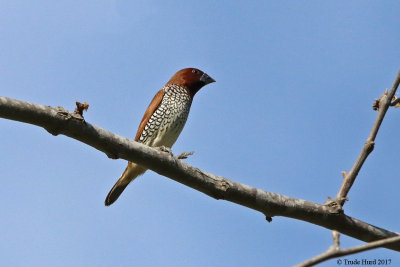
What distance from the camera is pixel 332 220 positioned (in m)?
4.00

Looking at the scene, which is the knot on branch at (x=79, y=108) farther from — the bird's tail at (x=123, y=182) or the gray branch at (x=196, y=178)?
the bird's tail at (x=123, y=182)

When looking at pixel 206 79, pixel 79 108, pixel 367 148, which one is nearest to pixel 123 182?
pixel 206 79

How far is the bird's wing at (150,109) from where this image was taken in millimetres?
6848

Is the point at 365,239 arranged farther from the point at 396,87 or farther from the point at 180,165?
the point at 180,165

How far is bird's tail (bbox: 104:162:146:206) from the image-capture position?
20.8 feet

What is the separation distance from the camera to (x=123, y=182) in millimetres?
6422

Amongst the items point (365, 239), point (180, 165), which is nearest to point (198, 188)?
point (180, 165)

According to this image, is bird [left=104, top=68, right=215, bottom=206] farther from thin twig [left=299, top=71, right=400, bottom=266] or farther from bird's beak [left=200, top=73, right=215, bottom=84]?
thin twig [left=299, top=71, right=400, bottom=266]

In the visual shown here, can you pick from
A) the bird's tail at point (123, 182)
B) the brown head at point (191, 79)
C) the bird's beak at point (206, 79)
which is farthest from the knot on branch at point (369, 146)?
the bird's beak at point (206, 79)

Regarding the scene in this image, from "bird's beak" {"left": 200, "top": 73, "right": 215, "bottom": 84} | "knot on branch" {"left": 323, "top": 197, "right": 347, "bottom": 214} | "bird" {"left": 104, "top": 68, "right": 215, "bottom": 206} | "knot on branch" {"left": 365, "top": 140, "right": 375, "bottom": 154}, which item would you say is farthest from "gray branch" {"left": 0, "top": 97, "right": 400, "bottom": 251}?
"bird's beak" {"left": 200, "top": 73, "right": 215, "bottom": 84}

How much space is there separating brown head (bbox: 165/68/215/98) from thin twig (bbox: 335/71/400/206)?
3909mm

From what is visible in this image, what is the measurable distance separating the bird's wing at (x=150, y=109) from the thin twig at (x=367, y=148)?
3.28 m

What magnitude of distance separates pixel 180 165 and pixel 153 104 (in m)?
3.33

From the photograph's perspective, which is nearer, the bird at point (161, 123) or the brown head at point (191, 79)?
the bird at point (161, 123)
